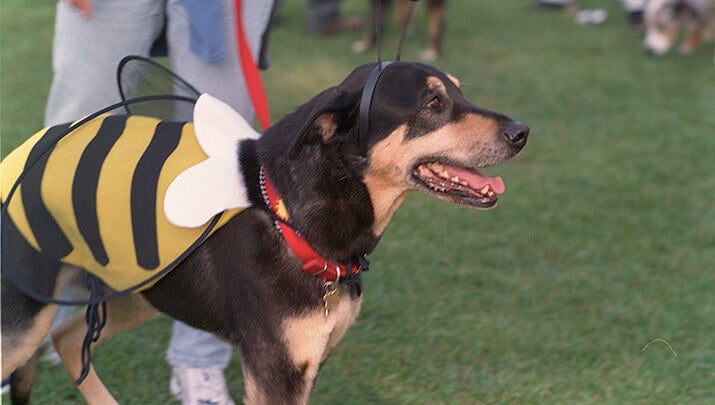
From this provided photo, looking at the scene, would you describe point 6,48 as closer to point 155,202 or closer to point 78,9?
point 78,9

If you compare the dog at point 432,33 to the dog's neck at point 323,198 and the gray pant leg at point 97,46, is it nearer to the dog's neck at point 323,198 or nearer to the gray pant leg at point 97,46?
the gray pant leg at point 97,46

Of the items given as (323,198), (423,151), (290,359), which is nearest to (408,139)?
(423,151)

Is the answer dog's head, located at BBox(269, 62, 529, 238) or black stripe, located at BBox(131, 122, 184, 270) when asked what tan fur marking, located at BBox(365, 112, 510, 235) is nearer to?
dog's head, located at BBox(269, 62, 529, 238)

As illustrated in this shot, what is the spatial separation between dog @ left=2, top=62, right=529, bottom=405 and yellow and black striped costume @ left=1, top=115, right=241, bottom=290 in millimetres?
16

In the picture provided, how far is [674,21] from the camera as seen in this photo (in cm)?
922

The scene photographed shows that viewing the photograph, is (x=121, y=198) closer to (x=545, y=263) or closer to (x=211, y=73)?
(x=211, y=73)

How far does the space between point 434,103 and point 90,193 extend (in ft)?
3.74

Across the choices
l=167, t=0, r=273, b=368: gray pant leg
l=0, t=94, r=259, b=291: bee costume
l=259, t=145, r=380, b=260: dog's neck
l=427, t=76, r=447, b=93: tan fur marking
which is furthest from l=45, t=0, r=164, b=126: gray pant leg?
l=427, t=76, r=447, b=93: tan fur marking

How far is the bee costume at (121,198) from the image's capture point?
9.22ft

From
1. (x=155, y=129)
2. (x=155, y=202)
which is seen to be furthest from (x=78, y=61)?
(x=155, y=202)

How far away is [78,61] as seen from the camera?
335 cm

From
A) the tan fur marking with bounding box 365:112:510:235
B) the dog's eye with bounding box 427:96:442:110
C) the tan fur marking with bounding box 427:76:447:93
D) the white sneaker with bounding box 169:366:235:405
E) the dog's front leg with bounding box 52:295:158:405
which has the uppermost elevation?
the tan fur marking with bounding box 427:76:447:93

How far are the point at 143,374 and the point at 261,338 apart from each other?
1.30 m

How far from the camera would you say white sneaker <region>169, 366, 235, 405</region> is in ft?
11.7
